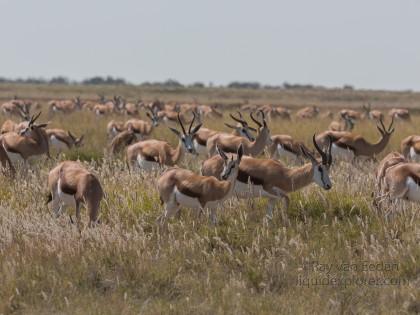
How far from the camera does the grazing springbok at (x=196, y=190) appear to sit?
780 centimetres

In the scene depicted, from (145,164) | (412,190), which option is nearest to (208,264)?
(412,190)

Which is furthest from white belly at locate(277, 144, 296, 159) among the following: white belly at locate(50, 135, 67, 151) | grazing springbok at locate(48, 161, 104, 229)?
grazing springbok at locate(48, 161, 104, 229)

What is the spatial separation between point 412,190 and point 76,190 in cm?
390

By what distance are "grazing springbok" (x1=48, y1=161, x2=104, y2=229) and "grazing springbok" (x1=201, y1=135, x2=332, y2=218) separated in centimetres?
187

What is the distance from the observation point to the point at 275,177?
871cm

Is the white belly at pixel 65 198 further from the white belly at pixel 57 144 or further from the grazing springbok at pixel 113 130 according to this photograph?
the grazing springbok at pixel 113 130

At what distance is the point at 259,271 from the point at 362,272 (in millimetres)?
922

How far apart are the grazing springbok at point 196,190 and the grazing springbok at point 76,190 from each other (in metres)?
0.77

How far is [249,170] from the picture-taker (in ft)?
28.8

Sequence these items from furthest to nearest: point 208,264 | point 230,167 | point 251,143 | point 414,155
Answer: point 414,155, point 251,143, point 230,167, point 208,264

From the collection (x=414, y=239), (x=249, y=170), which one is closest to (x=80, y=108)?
(x=249, y=170)

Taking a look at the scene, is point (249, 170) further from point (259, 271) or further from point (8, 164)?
point (8, 164)

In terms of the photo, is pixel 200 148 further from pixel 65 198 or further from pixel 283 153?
pixel 65 198

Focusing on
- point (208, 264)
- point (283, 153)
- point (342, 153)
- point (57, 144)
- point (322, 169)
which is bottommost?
point (57, 144)
